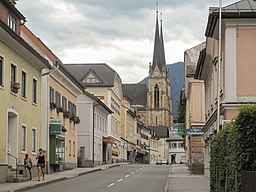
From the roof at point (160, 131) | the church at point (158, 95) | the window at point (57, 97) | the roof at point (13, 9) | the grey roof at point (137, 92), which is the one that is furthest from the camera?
the grey roof at point (137, 92)

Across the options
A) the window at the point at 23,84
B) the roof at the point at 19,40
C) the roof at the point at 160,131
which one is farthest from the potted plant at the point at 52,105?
the roof at the point at 160,131

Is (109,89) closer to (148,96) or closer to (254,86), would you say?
(254,86)

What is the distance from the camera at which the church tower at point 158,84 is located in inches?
6757

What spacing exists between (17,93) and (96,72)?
54387mm

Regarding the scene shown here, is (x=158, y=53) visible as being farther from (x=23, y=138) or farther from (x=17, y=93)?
(x=17, y=93)

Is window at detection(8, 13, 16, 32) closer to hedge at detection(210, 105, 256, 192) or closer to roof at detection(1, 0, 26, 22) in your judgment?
roof at detection(1, 0, 26, 22)

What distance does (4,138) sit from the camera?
31.5 metres

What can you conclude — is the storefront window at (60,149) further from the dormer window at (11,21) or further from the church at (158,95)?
the church at (158,95)

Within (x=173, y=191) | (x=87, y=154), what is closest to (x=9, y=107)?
(x=173, y=191)

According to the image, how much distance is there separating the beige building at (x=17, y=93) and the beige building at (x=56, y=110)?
2151 mm

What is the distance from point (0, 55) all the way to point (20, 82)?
448 centimetres

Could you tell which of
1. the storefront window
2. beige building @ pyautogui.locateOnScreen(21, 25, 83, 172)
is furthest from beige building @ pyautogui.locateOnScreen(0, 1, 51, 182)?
the storefront window

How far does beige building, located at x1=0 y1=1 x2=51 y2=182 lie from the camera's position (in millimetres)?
31094

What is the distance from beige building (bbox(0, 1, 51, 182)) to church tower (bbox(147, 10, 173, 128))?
433ft
